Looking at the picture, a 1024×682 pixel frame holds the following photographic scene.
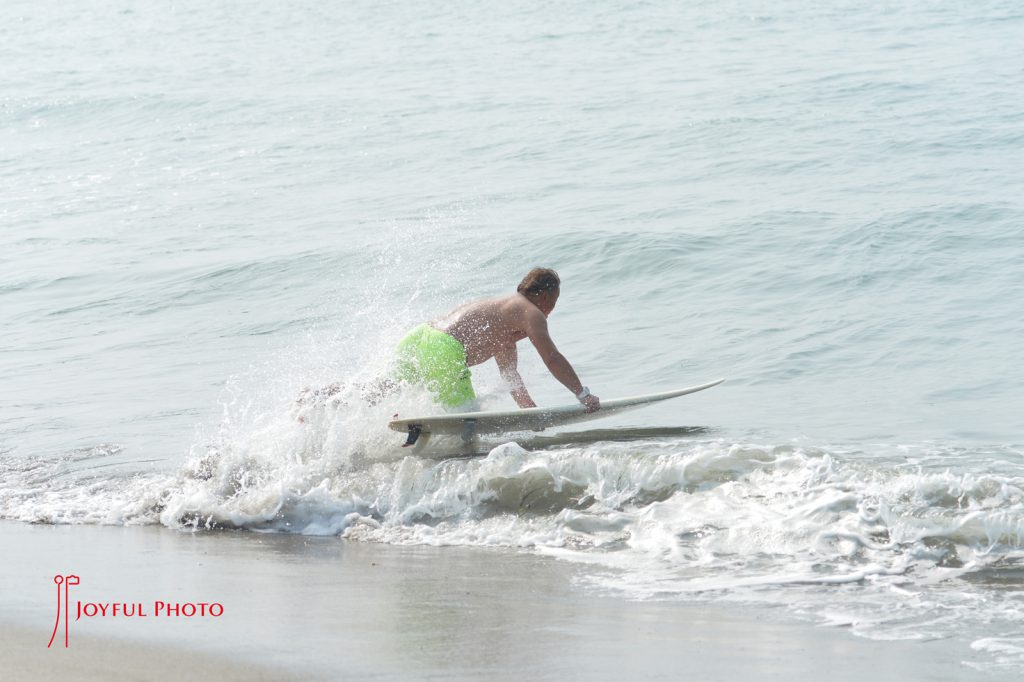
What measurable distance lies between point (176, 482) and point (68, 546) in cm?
108

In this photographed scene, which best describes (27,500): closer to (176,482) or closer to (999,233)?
(176,482)

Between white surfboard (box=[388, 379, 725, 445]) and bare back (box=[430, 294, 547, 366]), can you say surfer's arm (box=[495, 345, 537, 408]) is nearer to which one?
bare back (box=[430, 294, 547, 366])

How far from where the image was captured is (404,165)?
772 inches

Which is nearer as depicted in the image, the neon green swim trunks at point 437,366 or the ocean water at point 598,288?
the ocean water at point 598,288

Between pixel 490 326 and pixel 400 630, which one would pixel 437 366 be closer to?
pixel 490 326

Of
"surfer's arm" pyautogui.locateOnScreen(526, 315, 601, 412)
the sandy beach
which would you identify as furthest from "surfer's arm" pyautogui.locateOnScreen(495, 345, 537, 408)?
the sandy beach

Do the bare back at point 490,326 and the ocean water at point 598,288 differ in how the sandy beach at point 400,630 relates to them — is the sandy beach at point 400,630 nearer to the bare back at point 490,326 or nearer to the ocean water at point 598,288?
the ocean water at point 598,288

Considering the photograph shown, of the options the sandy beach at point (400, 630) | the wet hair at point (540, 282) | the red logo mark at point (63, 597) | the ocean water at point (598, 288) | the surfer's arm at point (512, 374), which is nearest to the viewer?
the sandy beach at point (400, 630)

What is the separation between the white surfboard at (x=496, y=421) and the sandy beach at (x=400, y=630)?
144cm

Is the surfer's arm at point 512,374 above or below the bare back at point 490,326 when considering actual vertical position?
below

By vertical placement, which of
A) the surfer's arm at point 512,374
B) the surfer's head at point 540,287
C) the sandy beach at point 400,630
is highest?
the surfer's head at point 540,287

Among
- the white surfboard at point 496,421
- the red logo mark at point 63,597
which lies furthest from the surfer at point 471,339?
the red logo mark at point 63,597

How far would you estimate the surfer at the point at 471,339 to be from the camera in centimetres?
707

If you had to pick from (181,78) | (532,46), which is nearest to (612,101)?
(532,46)
